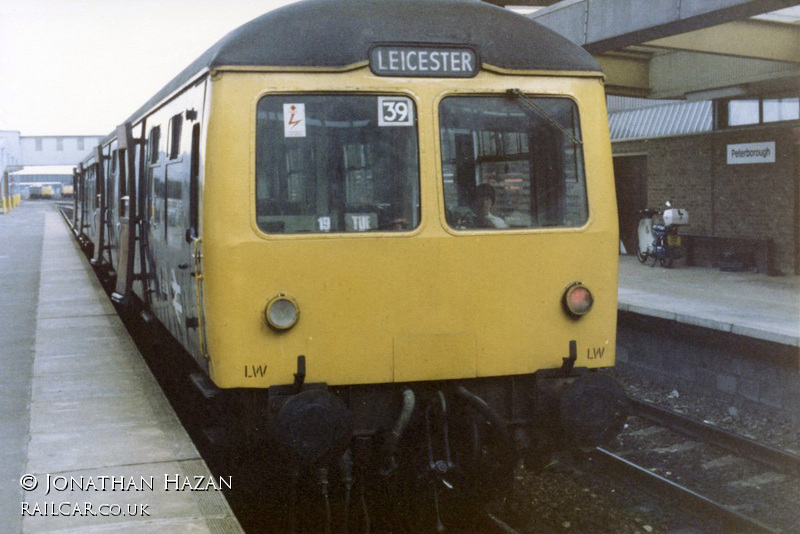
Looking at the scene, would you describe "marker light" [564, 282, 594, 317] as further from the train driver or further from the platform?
the platform

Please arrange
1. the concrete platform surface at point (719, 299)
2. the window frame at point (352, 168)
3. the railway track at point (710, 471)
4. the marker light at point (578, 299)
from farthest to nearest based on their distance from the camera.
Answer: the concrete platform surface at point (719, 299)
the railway track at point (710, 471)
the marker light at point (578, 299)
the window frame at point (352, 168)

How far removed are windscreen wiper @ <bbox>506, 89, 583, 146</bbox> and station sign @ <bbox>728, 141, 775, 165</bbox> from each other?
1133 centimetres

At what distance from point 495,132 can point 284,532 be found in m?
2.67

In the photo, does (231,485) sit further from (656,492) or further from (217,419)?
(656,492)

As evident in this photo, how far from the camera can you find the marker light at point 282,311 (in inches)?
191

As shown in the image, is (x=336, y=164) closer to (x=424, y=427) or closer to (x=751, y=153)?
(x=424, y=427)

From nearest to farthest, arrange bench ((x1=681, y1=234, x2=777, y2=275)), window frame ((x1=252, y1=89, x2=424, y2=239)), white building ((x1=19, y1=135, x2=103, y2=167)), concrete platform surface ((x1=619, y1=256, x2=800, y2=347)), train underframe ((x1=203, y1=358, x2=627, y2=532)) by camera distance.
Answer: train underframe ((x1=203, y1=358, x2=627, y2=532))
window frame ((x1=252, y1=89, x2=424, y2=239))
concrete platform surface ((x1=619, y1=256, x2=800, y2=347))
bench ((x1=681, y1=234, x2=777, y2=275))
white building ((x1=19, y1=135, x2=103, y2=167))

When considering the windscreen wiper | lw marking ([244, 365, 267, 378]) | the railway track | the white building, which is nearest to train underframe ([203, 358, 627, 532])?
lw marking ([244, 365, 267, 378])

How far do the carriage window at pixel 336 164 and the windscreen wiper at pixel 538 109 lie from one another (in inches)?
23.7

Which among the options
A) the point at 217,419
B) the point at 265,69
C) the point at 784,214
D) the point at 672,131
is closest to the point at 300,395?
the point at 217,419

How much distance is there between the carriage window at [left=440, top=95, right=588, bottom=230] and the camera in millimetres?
5117

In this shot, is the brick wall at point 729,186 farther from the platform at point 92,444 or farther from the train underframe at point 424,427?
the train underframe at point 424,427

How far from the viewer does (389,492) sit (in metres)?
5.78

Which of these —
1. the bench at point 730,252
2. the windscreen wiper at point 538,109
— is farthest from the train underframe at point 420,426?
the bench at point 730,252
